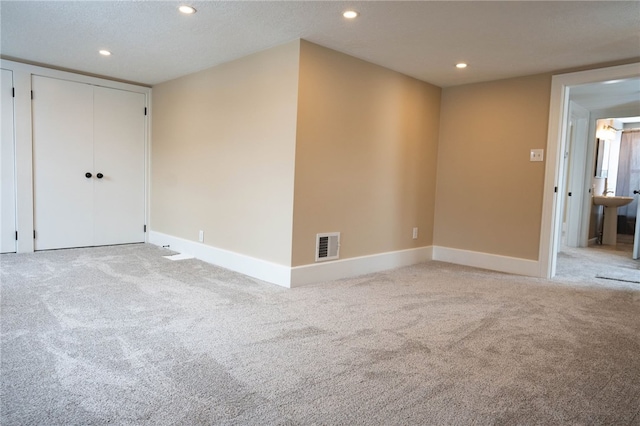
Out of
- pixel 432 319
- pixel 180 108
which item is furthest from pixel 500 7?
pixel 180 108

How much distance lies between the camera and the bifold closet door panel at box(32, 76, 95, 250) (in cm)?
471

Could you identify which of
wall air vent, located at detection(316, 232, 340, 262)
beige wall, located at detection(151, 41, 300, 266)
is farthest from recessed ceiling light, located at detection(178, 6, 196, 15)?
wall air vent, located at detection(316, 232, 340, 262)

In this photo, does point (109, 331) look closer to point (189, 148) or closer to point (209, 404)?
point (209, 404)

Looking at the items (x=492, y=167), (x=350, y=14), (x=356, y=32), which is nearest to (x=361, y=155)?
(x=356, y=32)

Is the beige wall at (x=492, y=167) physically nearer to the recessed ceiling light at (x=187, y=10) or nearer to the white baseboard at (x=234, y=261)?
the white baseboard at (x=234, y=261)

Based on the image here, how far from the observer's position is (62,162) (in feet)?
16.0

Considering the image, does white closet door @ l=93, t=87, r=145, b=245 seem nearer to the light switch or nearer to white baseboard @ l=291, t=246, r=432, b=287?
white baseboard @ l=291, t=246, r=432, b=287

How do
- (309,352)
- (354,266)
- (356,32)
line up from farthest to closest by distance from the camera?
(354,266)
(356,32)
(309,352)

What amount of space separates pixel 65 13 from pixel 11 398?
2.79 m

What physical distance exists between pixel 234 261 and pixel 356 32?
244cm

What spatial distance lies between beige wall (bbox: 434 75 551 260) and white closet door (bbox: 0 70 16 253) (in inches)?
199

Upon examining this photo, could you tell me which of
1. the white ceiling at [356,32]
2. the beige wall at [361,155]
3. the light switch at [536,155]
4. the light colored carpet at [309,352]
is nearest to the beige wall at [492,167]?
the light switch at [536,155]

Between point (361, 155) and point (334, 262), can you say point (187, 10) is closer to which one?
point (361, 155)

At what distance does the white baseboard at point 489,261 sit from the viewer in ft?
14.2
